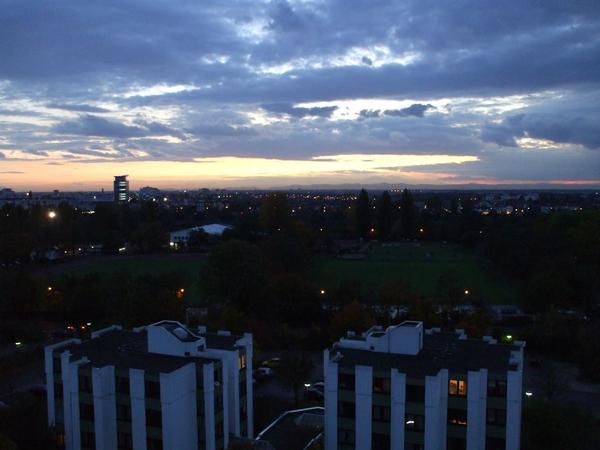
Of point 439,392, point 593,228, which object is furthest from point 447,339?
point 593,228

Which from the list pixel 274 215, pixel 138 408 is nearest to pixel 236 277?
pixel 138 408

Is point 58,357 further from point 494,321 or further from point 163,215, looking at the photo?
point 163,215

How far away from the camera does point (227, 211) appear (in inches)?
3760

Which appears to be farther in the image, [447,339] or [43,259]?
[43,259]

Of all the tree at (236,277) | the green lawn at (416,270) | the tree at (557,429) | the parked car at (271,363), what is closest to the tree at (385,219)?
the green lawn at (416,270)

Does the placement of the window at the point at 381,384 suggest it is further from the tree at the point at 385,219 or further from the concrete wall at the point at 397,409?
the tree at the point at 385,219

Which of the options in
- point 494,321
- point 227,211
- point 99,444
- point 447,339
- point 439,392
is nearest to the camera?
point 439,392

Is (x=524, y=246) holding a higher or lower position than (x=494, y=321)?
higher

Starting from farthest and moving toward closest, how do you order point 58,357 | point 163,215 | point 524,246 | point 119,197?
point 119,197, point 163,215, point 524,246, point 58,357

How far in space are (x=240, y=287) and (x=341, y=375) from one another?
1382 centimetres

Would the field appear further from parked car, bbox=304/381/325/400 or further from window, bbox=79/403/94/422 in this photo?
window, bbox=79/403/94/422

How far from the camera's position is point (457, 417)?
13.6m

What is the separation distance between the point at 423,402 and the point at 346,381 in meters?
2.00

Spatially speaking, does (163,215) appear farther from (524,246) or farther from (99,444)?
(99,444)
